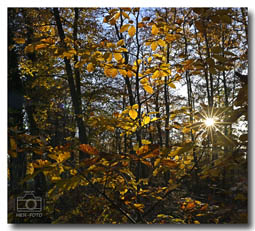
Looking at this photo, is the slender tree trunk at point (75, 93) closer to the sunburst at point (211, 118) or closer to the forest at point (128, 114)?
the forest at point (128, 114)

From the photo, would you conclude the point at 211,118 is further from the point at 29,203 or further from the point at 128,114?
the point at 29,203

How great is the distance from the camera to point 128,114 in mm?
1539

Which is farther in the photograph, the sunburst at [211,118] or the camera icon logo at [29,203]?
the camera icon logo at [29,203]

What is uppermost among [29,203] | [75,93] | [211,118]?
[75,93]

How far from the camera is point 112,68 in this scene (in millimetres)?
1088

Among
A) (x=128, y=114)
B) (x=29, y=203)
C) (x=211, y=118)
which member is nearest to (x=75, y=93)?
(x=128, y=114)

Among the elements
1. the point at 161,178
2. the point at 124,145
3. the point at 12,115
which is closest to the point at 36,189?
the point at 12,115

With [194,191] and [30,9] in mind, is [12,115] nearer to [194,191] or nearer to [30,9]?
[30,9]

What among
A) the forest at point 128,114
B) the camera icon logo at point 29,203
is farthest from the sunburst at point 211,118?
the camera icon logo at point 29,203

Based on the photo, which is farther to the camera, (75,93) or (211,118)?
(75,93)

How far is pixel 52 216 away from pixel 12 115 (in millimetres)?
821

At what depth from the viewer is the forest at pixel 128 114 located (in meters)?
A: 1.03

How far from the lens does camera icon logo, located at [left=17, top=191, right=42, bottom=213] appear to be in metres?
1.62

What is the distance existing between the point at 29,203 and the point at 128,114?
990 mm
